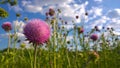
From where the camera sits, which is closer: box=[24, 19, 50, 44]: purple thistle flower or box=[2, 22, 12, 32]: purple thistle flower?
box=[24, 19, 50, 44]: purple thistle flower

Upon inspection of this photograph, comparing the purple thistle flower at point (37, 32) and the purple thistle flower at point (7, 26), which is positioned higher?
the purple thistle flower at point (7, 26)

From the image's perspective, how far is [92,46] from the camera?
812 cm

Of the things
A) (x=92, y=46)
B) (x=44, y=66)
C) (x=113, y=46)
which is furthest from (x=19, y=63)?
(x=113, y=46)

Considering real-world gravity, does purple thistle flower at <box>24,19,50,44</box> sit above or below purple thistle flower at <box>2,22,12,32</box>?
below

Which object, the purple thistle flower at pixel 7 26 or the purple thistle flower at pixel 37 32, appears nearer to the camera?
the purple thistle flower at pixel 37 32

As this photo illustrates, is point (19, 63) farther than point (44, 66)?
Yes

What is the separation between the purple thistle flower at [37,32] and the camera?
8.26 feet

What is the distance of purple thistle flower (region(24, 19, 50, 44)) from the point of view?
252 centimetres

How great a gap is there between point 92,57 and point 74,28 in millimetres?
4094

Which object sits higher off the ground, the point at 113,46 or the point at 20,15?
the point at 20,15

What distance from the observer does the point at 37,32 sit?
8.50 ft

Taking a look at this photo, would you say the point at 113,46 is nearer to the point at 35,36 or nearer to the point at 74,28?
the point at 74,28

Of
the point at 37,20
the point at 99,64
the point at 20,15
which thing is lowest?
the point at 99,64

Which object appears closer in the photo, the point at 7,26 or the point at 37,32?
the point at 37,32
